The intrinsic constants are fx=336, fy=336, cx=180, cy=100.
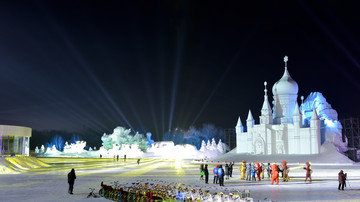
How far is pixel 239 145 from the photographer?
2980 inches

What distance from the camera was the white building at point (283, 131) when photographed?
6350cm

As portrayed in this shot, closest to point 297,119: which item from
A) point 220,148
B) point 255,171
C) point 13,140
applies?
point 220,148

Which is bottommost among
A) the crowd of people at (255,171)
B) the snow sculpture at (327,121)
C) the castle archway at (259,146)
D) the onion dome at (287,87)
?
the crowd of people at (255,171)

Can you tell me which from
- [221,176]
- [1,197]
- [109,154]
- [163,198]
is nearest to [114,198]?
[163,198]

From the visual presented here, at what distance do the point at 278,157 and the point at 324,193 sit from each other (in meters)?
47.9

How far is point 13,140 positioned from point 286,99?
52.7m

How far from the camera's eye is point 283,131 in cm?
6756

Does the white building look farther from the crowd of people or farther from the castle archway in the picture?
the crowd of people

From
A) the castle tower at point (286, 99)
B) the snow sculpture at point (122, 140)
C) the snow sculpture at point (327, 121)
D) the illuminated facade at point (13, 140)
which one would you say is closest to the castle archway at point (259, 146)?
the castle tower at point (286, 99)

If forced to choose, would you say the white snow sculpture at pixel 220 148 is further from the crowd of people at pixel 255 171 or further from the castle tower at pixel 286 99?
the crowd of people at pixel 255 171

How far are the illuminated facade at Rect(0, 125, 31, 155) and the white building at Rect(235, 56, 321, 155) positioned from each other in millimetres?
43929

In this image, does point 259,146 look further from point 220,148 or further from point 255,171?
point 255,171

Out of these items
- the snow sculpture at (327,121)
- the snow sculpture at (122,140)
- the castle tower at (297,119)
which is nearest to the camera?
the snow sculpture at (327,121)

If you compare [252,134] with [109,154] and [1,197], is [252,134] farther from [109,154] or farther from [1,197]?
[1,197]
